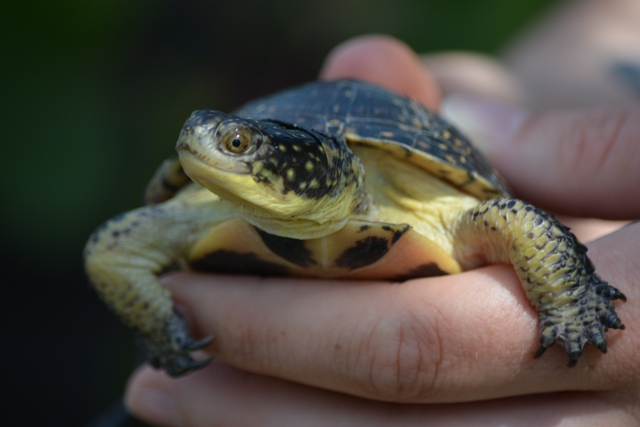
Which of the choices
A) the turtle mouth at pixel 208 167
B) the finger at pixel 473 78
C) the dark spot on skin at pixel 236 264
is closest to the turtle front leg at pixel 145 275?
the dark spot on skin at pixel 236 264

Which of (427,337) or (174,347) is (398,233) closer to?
(427,337)

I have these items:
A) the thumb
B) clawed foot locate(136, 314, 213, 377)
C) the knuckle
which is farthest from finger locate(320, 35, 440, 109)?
clawed foot locate(136, 314, 213, 377)

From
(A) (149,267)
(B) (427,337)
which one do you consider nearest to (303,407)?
(B) (427,337)

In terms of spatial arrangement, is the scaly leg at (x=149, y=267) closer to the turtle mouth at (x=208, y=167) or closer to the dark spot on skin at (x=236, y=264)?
the dark spot on skin at (x=236, y=264)

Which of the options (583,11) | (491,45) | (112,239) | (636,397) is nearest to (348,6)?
(491,45)

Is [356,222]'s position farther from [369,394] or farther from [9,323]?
[9,323]
